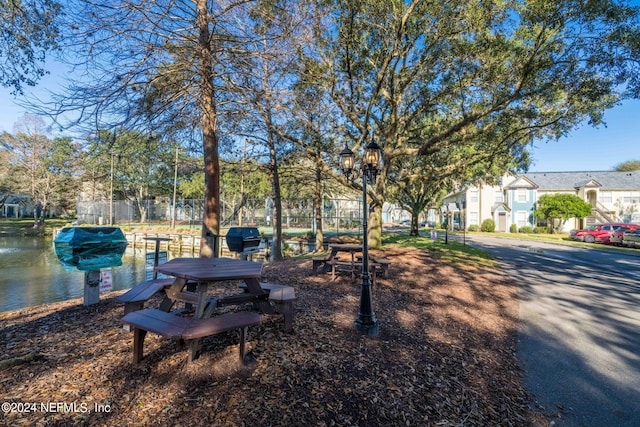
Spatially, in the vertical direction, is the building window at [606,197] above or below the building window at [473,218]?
above

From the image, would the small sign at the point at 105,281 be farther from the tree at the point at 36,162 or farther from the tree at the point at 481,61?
the tree at the point at 36,162

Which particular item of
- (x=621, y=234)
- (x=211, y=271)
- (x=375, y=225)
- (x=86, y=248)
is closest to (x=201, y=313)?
(x=211, y=271)

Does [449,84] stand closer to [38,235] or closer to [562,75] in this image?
[562,75]

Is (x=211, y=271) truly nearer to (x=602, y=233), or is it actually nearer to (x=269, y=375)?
(x=269, y=375)

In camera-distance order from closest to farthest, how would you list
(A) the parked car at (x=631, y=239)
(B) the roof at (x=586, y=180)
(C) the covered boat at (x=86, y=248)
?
1. (C) the covered boat at (x=86, y=248)
2. (A) the parked car at (x=631, y=239)
3. (B) the roof at (x=586, y=180)

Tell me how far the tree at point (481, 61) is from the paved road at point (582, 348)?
5.13m

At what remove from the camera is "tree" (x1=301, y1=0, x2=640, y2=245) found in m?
7.54

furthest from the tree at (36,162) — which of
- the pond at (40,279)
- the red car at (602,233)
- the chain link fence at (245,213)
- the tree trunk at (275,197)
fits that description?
the red car at (602,233)

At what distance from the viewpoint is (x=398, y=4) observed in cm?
827

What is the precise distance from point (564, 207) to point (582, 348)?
102 feet

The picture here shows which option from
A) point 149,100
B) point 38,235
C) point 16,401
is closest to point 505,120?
point 149,100

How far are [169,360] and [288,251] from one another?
1420cm

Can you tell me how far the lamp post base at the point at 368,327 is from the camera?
13.6 feet

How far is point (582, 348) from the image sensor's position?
434 centimetres
